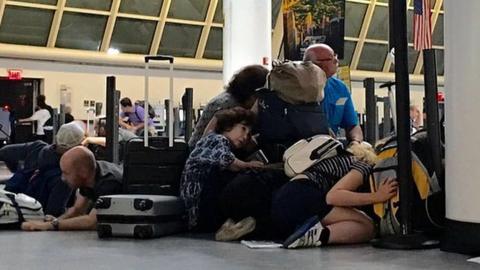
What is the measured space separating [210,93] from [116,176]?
13.6 metres

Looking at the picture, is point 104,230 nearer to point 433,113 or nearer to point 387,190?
point 387,190

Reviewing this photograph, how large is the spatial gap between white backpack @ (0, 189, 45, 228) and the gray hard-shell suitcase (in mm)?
888

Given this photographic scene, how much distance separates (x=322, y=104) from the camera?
228 inches

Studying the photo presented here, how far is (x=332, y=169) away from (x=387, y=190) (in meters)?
0.40

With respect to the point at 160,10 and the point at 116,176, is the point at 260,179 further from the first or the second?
the point at 160,10

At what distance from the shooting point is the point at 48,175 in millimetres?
6762

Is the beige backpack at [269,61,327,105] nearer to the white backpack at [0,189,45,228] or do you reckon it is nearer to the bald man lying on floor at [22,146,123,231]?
the bald man lying on floor at [22,146,123,231]

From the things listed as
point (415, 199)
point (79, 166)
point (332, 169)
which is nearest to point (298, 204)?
point (332, 169)

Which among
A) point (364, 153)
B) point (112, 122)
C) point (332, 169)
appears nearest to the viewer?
point (332, 169)

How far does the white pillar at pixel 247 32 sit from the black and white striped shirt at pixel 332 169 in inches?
247

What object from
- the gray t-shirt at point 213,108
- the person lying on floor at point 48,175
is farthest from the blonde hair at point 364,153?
the person lying on floor at point 48,175

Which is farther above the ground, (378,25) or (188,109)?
(378,25)

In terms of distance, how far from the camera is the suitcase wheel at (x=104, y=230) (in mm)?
5270

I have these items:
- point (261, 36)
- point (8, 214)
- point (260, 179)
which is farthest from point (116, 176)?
point (261, 36)
